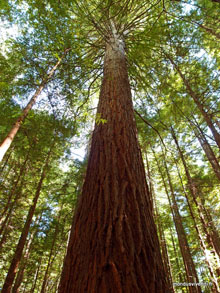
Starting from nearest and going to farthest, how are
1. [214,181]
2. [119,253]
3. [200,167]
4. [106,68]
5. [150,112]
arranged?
1. [119,253]
2. [106,68]
3. [150,112]
4. [214,181]
5. [200,167]

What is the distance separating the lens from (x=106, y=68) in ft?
11.0

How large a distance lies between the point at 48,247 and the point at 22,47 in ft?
29.9

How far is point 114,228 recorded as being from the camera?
4.06 feet

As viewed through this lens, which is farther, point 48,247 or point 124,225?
point 48,247

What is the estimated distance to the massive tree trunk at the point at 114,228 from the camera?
1.03 meters

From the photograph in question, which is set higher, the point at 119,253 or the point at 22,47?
the point at 22,47

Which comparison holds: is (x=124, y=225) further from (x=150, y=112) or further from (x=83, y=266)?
(x=150, y=112)

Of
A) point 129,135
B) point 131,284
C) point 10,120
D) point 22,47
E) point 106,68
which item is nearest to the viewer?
point 131,284

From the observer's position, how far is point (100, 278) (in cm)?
101

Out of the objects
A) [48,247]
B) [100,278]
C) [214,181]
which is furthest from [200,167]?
[100,278]

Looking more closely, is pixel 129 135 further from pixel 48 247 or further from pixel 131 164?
pixel 48 247

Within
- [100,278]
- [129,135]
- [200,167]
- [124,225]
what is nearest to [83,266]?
[100,278]

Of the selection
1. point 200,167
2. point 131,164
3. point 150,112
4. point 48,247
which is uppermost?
point 200,167

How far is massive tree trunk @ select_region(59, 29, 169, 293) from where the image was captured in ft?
3.36
